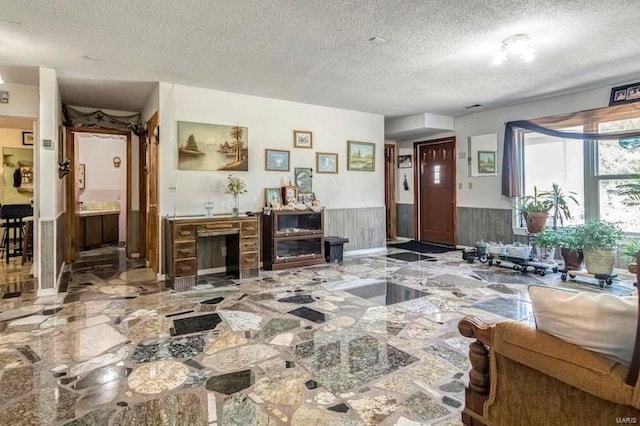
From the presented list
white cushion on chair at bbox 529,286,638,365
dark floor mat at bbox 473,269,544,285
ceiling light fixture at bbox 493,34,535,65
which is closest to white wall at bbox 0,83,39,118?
ceiling light fixture at bbox 493,34,535,65

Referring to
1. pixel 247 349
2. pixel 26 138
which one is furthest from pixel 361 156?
pixel 26 138

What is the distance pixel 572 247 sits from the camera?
4.71 m

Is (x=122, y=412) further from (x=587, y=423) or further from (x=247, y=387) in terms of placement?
(x=587, y=423)

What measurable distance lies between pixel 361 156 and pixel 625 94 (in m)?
3.88

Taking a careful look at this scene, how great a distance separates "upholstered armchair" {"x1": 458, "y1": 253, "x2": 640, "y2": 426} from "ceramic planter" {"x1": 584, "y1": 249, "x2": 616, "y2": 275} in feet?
12.8

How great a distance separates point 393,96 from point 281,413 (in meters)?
4.91

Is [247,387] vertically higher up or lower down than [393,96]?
lower down

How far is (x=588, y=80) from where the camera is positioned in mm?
4852

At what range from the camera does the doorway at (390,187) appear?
8547mm

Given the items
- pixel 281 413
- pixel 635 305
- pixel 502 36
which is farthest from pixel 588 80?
pixel 281 413

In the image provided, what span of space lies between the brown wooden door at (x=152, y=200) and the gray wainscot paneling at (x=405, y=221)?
5491 millimetres

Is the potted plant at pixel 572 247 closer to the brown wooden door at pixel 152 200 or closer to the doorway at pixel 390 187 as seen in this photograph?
the doorway at pixel 390 187

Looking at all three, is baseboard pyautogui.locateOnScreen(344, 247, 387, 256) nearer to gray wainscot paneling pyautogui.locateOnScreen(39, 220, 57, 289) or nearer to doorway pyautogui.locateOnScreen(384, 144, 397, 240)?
doorway pyautogui.locateOnScreen(384, 144, 397, 240)

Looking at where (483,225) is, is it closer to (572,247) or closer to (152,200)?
(572,247)
